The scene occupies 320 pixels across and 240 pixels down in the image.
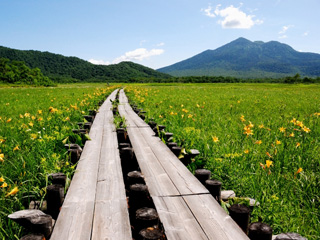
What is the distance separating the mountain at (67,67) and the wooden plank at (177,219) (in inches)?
5427

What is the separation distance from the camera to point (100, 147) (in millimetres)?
3754

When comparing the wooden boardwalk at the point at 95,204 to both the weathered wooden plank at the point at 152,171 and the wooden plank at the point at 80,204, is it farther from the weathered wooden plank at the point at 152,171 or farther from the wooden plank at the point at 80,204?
the weathered wooden plank at the point at 152,171

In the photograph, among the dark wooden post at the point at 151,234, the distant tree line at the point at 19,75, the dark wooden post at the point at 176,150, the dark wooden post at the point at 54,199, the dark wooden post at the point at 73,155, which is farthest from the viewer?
the distant tree line at the point at 19,75

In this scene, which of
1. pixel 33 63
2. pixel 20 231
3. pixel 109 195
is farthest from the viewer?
pixel 33 63

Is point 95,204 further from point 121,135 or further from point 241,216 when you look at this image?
point 121,135

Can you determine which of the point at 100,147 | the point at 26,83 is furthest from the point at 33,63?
the point at 100,147

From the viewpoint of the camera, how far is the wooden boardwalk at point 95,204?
168 centimetres

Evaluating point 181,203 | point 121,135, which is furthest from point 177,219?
point 121,135

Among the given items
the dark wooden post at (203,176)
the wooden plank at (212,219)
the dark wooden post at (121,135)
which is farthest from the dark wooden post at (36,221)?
the dark wooden post at (121,135)

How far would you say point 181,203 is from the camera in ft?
6.72

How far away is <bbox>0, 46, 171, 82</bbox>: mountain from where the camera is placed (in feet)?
466

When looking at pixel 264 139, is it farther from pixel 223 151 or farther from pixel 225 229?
pixel 225 229

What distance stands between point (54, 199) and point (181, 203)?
3.70 feet

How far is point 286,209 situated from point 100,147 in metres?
2.70
